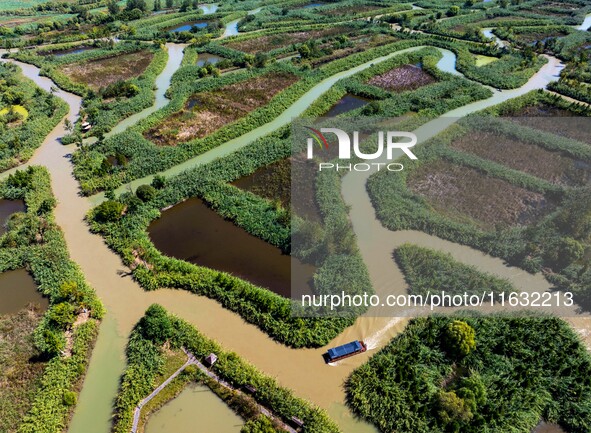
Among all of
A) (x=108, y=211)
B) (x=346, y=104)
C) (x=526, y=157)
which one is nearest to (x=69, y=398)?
(x=108, y=211)

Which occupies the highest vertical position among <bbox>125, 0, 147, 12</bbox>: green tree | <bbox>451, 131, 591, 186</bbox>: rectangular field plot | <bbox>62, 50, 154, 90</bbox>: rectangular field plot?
A: <bbox>125, 0, 147, 12</bbox>: green tree

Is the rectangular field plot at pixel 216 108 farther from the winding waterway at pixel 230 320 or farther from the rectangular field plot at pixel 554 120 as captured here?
the rectangular field plot at pixel 554 120

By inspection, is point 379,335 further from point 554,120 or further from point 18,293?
point 554,120

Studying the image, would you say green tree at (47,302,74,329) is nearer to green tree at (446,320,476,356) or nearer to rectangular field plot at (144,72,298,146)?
rectangular field plot at (144,72,298,146)

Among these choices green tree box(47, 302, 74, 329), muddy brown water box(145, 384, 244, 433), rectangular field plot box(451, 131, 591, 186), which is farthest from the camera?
rectangular field plot box(451, 131, 591, 186)

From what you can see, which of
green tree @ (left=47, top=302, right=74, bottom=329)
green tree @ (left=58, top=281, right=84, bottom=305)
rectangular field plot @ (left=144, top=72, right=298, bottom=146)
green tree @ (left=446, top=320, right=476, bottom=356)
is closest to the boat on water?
green tree @ (left=446, top=320, right=476, bottom=356)

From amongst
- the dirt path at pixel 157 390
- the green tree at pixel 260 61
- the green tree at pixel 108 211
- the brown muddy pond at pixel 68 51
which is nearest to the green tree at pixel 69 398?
the dirt path at pixel 157 390
